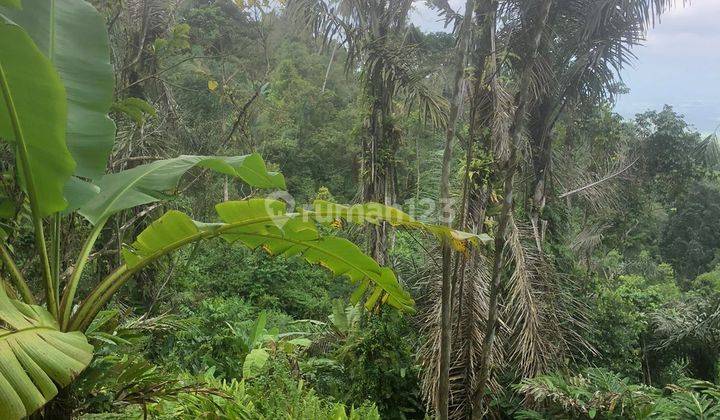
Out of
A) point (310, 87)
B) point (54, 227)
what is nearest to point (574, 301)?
point (54, 227)

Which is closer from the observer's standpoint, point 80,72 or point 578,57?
point 80,72

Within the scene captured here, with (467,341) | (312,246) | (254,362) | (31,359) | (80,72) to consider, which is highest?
(80,72)

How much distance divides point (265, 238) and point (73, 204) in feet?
2.77

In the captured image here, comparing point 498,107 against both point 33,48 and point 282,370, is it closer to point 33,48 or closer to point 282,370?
point 282,370

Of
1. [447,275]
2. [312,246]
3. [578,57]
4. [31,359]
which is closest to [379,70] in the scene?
[578,57]

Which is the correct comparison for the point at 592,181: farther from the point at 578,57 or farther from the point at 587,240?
the point at 578,57

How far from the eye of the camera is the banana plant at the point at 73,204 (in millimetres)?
1528

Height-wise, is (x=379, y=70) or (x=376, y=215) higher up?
(x=379, y=70)

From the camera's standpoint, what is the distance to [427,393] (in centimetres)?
467

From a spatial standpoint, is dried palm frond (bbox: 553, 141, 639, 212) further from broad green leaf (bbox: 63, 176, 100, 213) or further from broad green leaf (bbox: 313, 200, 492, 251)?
broad green leaf (bbox: 63, 176, 100, 213)

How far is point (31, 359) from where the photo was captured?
4.73 feet

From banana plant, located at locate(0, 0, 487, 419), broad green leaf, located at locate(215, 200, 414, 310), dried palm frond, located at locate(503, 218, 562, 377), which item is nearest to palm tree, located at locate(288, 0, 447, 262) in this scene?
dried palm frond, located at locate(503, 218, 562, 377)

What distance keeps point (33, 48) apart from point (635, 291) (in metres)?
9.03

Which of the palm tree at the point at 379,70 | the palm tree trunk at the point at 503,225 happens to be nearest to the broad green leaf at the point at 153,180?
the palm tree trunk at the point at 503,225
